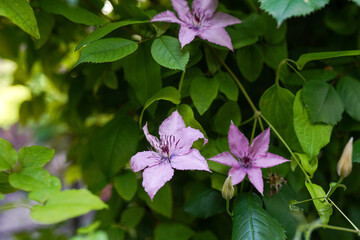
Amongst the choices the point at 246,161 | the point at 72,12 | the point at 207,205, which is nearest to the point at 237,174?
the point at 246,161

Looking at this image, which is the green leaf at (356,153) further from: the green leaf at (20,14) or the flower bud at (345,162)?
the green leaf at (20,14)

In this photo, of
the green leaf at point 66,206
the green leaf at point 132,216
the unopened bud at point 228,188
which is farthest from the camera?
the green leaf at point 132,216

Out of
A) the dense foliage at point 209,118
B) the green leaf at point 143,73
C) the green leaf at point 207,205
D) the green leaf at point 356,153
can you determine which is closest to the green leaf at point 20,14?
the dense foliage at point 209,118

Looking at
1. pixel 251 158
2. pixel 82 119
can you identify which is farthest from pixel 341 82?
pixel 82 119

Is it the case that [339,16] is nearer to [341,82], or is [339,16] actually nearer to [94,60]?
[341,82]

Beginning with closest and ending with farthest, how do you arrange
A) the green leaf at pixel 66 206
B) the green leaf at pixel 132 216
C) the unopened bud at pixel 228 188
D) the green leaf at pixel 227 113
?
the green leaf at pixel 66 206
the unopened bud at pixel 228 188
the green leaf at pixel 227 113
the green leaf at pixel 132 216

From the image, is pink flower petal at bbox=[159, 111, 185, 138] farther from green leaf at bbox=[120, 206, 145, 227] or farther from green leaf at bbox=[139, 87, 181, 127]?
green leaf at bbox=[120, 206, 145, 227]
